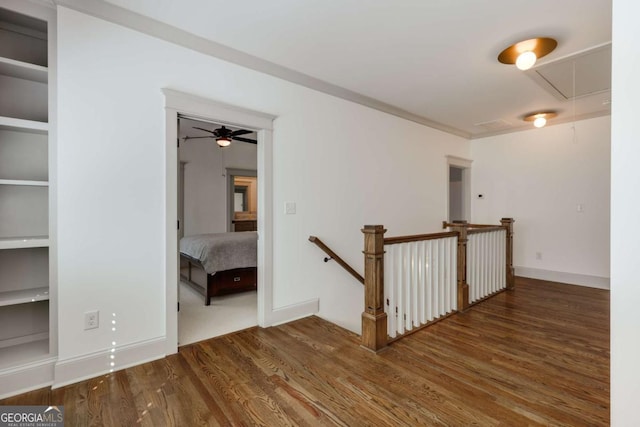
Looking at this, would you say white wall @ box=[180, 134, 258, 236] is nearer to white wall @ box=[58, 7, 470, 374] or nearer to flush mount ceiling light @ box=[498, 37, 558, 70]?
white wall @ box=[58, 7, 470, 374]

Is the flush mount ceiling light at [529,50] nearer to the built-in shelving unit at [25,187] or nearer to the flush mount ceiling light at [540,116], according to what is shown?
the flush mount ceiling light at [540,116]

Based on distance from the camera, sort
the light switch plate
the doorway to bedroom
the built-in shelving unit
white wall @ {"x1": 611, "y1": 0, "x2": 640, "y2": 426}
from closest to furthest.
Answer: white wall @ {"x1": 611, "y1": 0, "x2": 640, "y2": 426}, the built-in shelving unit, the light switch plate, the doorway to bedroom

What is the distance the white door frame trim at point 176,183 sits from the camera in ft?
7.97

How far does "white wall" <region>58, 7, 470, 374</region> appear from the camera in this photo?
6.77 ft

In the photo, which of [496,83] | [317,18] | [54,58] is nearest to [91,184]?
[54,58]

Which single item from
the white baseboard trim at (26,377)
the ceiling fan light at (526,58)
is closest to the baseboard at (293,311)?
the white baseboard trim at (26,377)

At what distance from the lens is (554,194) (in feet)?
16.3

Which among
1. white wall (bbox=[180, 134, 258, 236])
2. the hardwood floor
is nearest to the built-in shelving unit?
the hardwood floor

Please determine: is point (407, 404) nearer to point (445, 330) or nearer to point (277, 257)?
point (445, 330)

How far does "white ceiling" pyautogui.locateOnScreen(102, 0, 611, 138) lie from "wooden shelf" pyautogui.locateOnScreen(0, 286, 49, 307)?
83.4 inches

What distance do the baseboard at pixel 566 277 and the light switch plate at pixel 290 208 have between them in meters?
4.56

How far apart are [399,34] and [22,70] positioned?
2.80 meters

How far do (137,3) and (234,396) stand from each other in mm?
2811

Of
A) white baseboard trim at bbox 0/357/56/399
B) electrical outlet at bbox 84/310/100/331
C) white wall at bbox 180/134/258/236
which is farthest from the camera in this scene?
white wall at bbox 180/134/258/236
